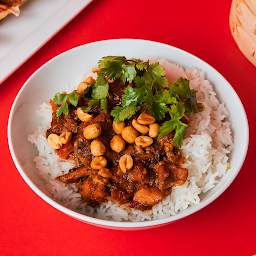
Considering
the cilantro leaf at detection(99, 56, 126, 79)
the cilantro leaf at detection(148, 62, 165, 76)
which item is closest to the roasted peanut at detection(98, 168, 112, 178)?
the cilantro leaf at detection(99, 56, 126, 79)

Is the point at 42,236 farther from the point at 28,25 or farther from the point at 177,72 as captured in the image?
the point at 28,25

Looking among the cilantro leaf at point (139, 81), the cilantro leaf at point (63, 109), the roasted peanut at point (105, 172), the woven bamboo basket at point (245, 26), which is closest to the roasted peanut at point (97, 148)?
the roasted peanut at point (105, 172)

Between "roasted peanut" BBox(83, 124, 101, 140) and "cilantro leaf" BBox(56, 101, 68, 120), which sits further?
"cilantro leaf" BBox(56, 101, 68, 120)

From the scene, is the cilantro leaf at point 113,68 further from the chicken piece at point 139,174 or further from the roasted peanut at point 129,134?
the chicken piece at point 139,174

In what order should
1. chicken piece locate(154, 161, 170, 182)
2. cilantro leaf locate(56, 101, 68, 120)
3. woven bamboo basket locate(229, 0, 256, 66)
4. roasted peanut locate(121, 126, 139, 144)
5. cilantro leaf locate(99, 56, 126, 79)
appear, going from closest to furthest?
chicken piece locate(154, 161, 170, 182) → roasted peanut locate(121, 126, 139, 144) → cilantro leaf locate(99, 56, 126, 79) → cilantro leaf locate(56, 101, 68, 120) → woven bamboo basket locate(229, 0, 256, 66)

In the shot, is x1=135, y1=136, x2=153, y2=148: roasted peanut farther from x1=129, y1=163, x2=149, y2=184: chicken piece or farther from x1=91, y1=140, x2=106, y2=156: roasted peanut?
x1=91, y1=140, x2=106, y2=156: roasted peanut
